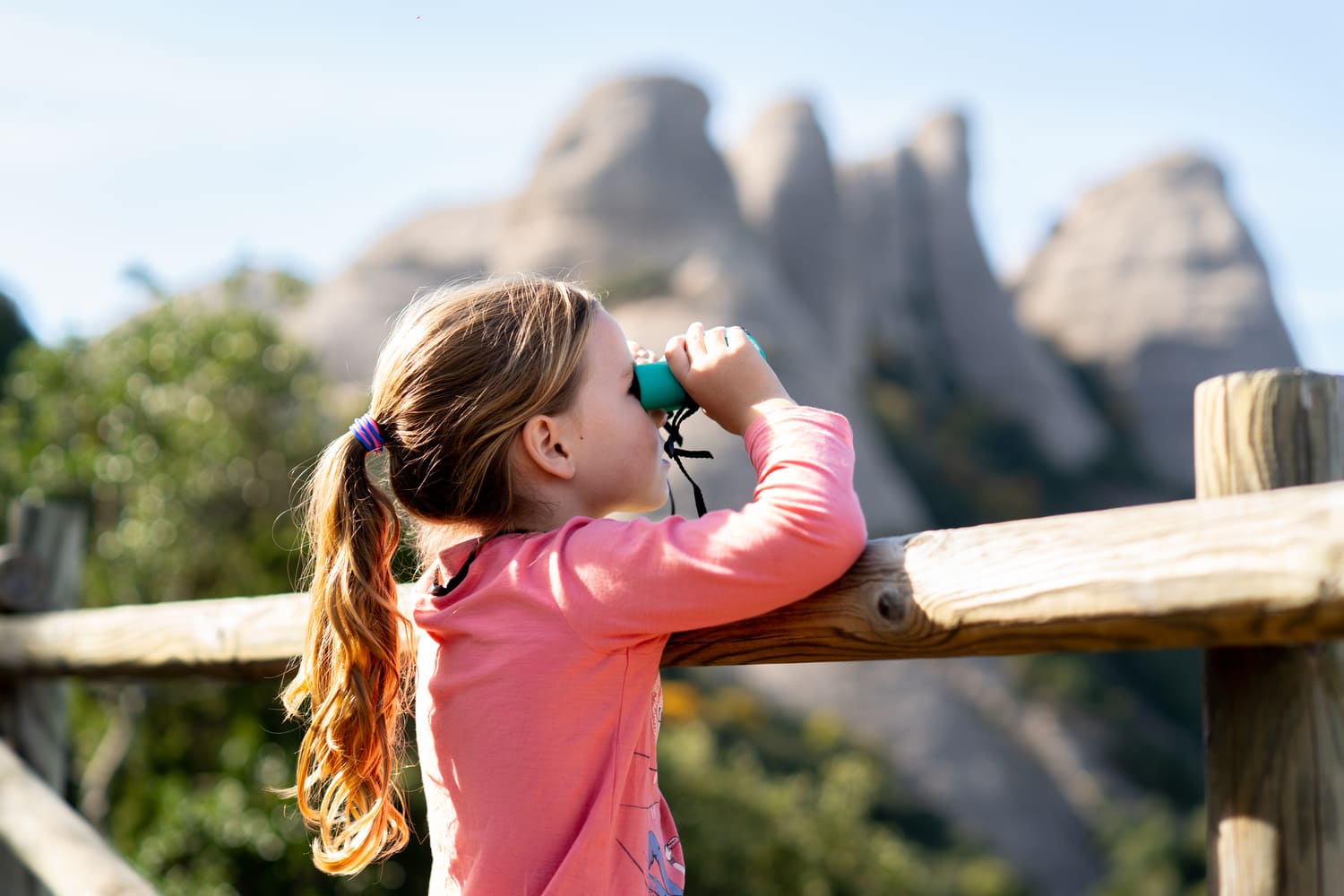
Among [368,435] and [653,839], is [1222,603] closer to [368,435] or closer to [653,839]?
[653,839]

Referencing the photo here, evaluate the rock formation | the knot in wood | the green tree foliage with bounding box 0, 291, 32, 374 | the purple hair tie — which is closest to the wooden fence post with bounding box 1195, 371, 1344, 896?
the knot in wood

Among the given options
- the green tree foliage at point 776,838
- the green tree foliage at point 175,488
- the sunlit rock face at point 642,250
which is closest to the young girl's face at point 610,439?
the green tree foliage at point 175,488

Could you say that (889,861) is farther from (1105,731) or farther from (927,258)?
(927,258)

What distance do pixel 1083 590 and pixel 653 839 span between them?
594 mm

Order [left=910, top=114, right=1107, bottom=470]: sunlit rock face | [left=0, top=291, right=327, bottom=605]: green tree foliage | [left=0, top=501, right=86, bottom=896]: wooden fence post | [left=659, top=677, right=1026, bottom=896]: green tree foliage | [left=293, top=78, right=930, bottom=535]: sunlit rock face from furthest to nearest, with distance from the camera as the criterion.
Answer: [left=910, top=114, right=1107, bottom=470]: sunlit rock face
[left=293, top=78, right=930, bottom=535]: sunlit rock face
[left=659, top=677, right=1026, bottom=896]: green tree foliage
[left=0, top=291, right=327, bottom=605]: green tree foliage
[left=0, top=501, right=86, bottom=896]: wooden fence post

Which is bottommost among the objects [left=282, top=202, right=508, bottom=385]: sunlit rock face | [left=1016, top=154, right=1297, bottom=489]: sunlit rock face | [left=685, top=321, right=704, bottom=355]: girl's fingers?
[left=1016, top=154, right=1297, bottom=489]: sunlit rock face

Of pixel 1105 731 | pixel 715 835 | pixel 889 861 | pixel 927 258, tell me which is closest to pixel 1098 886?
pixel 1105 731

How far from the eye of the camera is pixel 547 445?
4.50 ft

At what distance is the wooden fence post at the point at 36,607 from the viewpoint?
308 cm

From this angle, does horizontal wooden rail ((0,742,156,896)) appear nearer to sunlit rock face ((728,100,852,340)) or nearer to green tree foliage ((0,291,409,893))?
green tree foliage ((0,291,409,893))

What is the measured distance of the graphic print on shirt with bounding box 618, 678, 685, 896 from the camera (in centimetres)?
132

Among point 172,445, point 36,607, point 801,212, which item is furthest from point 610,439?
point 801,212

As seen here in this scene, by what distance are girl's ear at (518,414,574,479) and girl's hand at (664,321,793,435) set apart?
0.16 m

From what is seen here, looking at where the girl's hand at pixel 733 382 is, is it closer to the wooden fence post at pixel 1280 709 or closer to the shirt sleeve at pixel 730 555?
the shirt sleeve at pixel 730 555
